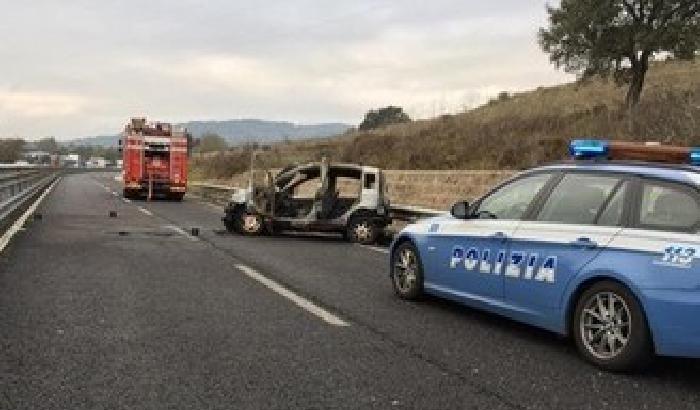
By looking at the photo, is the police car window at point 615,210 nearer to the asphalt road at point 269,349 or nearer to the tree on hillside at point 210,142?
the asphalt road at point 269,349

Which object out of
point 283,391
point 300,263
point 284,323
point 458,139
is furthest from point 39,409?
point 458,139

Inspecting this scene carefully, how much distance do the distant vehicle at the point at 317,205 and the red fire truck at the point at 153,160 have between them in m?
17.6

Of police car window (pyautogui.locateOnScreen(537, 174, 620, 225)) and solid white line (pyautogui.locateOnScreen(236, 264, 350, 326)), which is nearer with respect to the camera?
police car window (pyautogui.locateOnScreen(537, 174, 620, 225))

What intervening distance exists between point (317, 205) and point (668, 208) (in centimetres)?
1189

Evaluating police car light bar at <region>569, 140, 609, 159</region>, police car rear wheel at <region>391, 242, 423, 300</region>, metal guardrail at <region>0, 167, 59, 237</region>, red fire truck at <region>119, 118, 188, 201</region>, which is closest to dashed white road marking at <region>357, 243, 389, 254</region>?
police car rear wheel at <region>391, 242, 423, 300</region>

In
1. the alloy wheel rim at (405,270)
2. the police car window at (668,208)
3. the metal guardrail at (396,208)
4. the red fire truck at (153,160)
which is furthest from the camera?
the red fire truck at (153,160)

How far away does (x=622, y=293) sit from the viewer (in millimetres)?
6496

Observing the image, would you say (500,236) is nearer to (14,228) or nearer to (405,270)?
(405,270)

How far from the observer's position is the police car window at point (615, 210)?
6863 millimetres

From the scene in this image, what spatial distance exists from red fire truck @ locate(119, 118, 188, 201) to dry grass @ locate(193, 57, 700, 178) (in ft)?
Result: 30.7

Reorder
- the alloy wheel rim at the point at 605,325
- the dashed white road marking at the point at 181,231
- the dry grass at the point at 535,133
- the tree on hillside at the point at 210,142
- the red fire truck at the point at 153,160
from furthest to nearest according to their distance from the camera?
the tree on hillside at the point at 210,142 → the red fire truck at the point at 153,160 → the dry grass at the point at 535,133 → the dashed white road marking at the point at 181,231 → the alloy wheel rim at the point at 605,325

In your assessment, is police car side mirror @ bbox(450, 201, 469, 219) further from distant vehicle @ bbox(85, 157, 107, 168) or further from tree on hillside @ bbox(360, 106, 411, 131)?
distant vehicle @ bbox(85, 157, 107, 168)

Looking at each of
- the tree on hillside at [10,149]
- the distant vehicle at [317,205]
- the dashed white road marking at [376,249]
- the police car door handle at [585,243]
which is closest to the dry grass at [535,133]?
the distant vehicle at [317,205]

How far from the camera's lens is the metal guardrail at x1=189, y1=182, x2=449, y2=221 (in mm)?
17469
